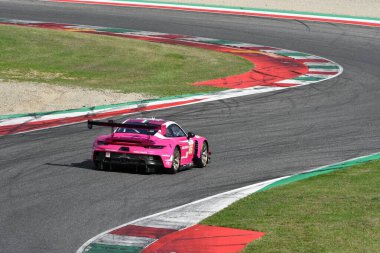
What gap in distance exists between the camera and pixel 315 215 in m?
15.0

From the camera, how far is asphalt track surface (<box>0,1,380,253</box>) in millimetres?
15234

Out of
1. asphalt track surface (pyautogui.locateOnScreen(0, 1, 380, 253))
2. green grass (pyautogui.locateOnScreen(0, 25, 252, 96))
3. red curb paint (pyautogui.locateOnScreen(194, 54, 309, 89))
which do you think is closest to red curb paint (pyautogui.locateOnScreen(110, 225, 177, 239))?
asphalt track surface (pyautogui.locateOnScreen(0, 1, 380, 253))

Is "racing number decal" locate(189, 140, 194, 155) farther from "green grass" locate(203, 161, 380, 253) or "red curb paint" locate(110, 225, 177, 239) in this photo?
"red curb paint" locate(110, 225, 177, 239)

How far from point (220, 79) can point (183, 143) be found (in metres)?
14.1

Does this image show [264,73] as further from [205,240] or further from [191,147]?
[205,240]

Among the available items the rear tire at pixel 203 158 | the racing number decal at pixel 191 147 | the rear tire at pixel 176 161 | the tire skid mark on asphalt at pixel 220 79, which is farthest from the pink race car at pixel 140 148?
the tire skid mark on asphalt at pixel 220 79

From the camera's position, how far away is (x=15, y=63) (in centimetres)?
3528

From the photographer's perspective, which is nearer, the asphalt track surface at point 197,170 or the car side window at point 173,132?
the asphalt track surface at point 197,170

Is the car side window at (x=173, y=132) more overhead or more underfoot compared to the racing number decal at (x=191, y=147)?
more overhead

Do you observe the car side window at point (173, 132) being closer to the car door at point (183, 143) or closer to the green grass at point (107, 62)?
the car door at point (183, 143)

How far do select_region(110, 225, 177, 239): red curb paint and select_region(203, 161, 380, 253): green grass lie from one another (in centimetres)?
82

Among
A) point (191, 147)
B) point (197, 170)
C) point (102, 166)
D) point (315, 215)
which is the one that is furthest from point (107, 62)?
point (315, 215)

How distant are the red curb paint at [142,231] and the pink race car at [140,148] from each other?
4533 mm

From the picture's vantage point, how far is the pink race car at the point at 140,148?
19312 millimetres
